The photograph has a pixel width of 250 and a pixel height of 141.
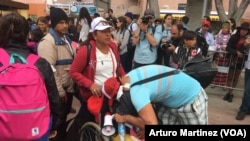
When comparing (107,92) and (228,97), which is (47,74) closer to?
(107,92)

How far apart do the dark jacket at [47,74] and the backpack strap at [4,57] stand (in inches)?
1.2

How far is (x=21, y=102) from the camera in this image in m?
2.01

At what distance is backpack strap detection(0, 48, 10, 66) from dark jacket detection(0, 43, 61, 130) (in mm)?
31

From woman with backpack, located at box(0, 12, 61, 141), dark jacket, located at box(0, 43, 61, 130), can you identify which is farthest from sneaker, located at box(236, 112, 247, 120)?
woman with backpack, located at box(0, 12, 61, 141)

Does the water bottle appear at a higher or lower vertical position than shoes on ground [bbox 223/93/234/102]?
higher

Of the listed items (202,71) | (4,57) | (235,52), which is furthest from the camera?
(235,52)

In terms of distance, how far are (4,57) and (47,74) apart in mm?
320

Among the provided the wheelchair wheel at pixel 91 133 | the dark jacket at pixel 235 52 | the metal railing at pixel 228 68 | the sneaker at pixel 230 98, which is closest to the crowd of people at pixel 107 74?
the wheelchair wheel at pixel 91 133

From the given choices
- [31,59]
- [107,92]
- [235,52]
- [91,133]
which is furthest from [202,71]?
[235,52]

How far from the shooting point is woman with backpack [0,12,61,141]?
6.58 feet

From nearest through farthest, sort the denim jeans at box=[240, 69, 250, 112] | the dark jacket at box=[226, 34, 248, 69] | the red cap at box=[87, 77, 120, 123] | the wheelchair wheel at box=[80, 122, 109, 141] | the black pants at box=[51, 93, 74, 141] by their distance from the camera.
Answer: the red cap at box=[87, 77, 120, 123] → the wheelchair wheel at box=[80, 122, 109, 141] → the black pants at box=[51, 93, 74, 141] → the denim jeans at box=[240, 69, 250, 112] → the dark jacket at box=[226, 34, 248, 69]

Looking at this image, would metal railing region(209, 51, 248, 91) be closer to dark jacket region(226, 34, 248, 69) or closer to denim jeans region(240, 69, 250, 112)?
A: dark jacket region(226, 34, 248, 69)

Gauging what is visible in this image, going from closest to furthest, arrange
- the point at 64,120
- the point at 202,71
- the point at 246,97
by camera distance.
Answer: the point at 202,71
the point at 64,120
the point at 246,97

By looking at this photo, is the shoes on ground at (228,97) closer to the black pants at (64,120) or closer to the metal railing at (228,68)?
the metal railing at (228,68)
